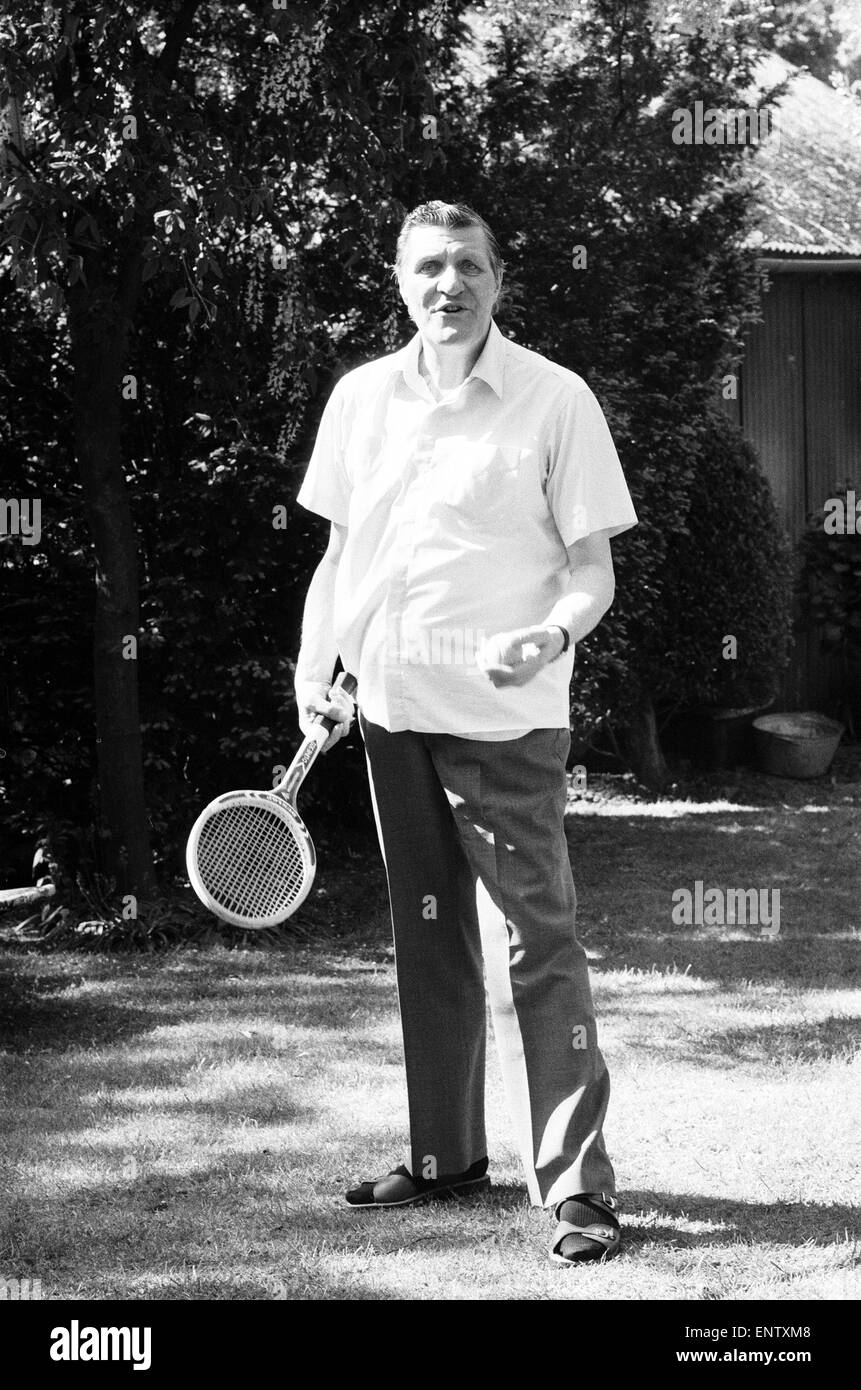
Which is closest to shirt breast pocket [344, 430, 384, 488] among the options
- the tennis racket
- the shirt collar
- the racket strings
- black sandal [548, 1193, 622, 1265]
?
the shirt collar

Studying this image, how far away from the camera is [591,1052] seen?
11.4 feet

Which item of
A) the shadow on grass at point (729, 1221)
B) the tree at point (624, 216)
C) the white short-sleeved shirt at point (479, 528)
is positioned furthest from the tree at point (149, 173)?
the shadow on grass at point (729, 1221)

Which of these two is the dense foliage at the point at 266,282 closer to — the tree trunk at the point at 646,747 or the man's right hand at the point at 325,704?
the tree trunk at the point at 646,747

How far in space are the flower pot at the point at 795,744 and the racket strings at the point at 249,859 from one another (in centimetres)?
843

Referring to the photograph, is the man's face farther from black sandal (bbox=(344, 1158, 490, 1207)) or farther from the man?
black sandal (bbox=(344, 1158, 490, 1207))

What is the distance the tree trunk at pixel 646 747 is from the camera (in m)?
12.1

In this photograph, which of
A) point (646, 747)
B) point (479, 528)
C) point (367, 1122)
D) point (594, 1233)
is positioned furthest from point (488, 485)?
point (646, 747)

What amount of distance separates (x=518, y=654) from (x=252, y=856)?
1581 mm

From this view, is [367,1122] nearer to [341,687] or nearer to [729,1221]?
[729,1221]

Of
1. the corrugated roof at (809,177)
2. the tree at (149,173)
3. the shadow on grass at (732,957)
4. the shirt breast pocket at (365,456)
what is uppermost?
the corrugated roof at (809,177)

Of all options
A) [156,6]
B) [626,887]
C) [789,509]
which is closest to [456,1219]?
[626,887]

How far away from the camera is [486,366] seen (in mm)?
3520

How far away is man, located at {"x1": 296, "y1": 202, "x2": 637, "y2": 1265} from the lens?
3445mm

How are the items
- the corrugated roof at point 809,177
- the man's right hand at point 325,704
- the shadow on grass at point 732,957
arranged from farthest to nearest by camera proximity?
the corrugated roof at point 809,177, the shadow on grass at point 732,957, the man's right hand at point 325,704
